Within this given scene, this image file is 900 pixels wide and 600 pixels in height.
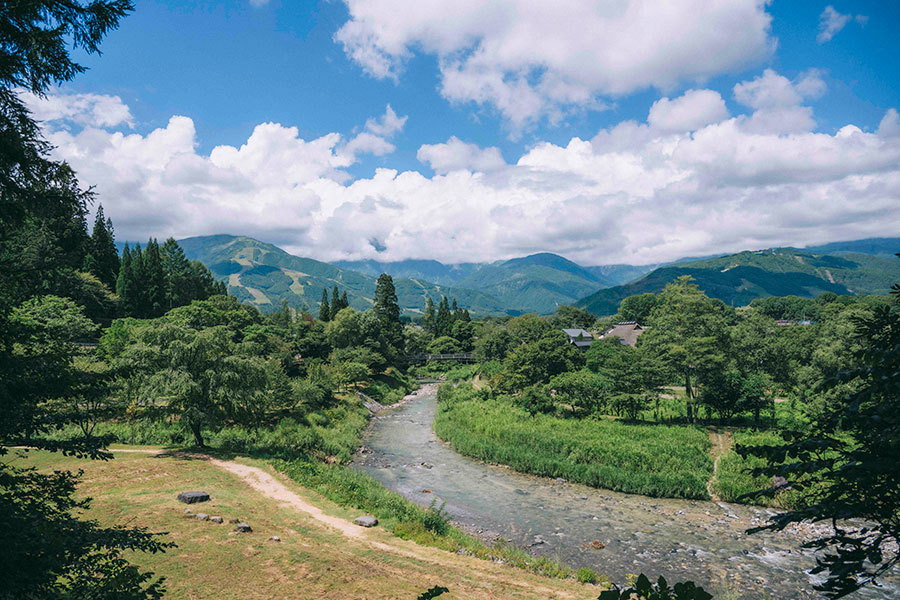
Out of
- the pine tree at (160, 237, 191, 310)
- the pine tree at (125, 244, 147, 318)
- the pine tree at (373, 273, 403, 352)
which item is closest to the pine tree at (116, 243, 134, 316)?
the pine tree at (125, 244, 147, 318)

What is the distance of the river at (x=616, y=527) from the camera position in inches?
664

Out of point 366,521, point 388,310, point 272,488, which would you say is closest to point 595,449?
point 366,521

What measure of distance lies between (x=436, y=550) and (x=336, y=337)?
51.5 meters

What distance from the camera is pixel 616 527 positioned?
21.0 meters

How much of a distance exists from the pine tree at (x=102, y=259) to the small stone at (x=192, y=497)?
59.7 metres

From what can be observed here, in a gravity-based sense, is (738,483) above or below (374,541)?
below

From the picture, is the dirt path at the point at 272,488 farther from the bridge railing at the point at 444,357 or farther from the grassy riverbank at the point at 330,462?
the bridge railing at the point at 444,357

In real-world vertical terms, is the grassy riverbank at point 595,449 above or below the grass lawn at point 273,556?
below

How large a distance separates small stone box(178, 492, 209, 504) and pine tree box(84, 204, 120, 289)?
59.7 meters

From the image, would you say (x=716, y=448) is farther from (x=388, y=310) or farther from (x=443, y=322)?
(x=443, y=322)

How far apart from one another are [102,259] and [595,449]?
78636 mm

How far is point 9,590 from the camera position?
518cm

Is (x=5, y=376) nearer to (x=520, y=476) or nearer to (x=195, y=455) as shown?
(x=195, y=455)

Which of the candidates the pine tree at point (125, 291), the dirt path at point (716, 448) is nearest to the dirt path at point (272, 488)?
the dirt path at point (716, 448)
